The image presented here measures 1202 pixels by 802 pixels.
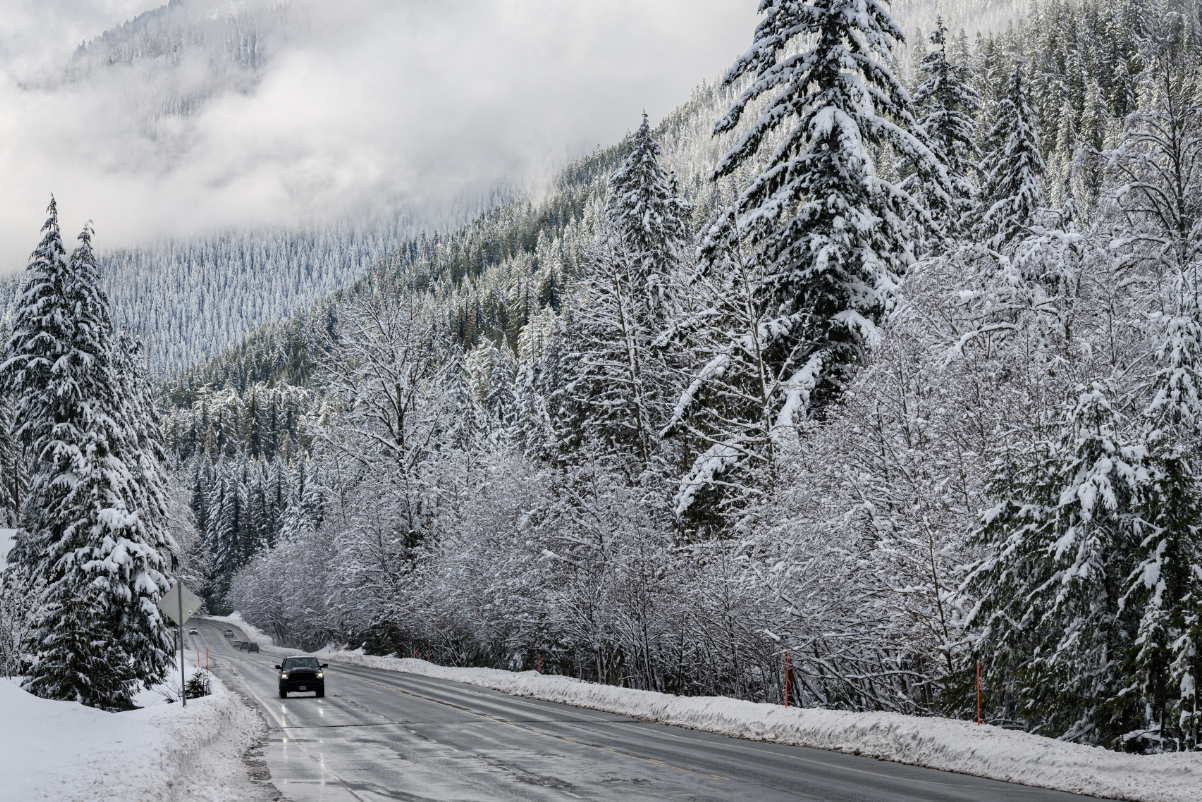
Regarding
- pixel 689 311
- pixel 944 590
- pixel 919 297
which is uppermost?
pixel 689 311

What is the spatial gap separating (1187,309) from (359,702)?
78.1 ft

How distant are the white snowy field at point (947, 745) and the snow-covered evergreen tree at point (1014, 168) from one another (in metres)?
20.3

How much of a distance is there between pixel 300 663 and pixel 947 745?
24752 mm

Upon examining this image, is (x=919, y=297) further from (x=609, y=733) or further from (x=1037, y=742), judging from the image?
(x=609, y=733)

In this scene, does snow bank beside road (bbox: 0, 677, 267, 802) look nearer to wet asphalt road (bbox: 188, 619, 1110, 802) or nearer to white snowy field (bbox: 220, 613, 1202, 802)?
wet asphalt road (bbox: 188, 619, 1110, 802)

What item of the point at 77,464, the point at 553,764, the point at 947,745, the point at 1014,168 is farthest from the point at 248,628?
the point at 947,745

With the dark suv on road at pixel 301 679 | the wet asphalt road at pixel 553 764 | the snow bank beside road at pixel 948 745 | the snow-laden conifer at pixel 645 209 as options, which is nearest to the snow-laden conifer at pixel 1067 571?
the snow bank beside road at pixel 948 745

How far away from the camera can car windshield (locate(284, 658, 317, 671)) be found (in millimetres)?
32562

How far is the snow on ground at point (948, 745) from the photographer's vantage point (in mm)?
10359

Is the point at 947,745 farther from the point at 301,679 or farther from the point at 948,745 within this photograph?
the point at 301,679

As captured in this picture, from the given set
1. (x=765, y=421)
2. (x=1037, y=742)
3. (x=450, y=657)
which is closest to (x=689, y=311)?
(x=765, y=421)

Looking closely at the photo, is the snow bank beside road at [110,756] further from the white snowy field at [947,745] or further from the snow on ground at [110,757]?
the white snowy field at [947,745]

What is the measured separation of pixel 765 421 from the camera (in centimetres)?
2208

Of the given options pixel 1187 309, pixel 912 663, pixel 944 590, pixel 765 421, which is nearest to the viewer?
pixel 1187 309
